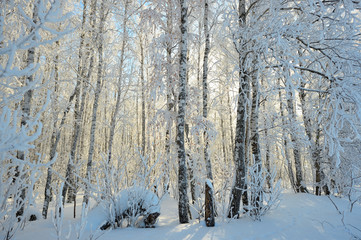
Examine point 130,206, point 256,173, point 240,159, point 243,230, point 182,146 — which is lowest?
point 243,230

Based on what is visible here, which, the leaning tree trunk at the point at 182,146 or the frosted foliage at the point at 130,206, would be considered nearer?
the frosted foliage at the point at 130,206

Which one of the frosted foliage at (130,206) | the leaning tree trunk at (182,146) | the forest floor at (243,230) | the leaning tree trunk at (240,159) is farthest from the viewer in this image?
the leaning tree trunk at (240,159)

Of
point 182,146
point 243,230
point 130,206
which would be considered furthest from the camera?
point 182,146

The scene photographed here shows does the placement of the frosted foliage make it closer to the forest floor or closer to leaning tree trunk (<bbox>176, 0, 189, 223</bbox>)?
the forest floor

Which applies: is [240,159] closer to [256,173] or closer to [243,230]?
[256,173]

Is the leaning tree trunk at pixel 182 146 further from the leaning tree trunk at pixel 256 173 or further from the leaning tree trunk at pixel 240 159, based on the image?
the leaning tree trunk at pixel 256 173

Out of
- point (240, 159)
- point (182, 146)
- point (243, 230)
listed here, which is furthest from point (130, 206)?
point (240, 159)

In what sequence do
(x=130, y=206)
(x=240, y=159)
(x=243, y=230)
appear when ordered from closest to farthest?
1. (x=243, y=230)
2. (x=130, y=206)
3. (x=240, y=159)

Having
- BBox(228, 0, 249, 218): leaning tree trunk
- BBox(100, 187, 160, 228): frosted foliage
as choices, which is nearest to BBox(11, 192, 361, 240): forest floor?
BBox(100, 187, 160, 228): frosted foliage

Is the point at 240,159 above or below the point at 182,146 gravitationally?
below

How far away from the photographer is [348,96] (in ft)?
10.7

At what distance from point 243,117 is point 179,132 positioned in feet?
5.22

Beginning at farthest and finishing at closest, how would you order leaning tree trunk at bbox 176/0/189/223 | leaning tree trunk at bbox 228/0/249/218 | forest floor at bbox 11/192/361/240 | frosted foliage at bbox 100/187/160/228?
leaning tree trunk at bbox 228/0/249/218 → leaning tree trunk at bbox 176/0/189/223 → frosted foliage at bbox 100/187/160/228 → forest floor at bbox 11/192/361/240

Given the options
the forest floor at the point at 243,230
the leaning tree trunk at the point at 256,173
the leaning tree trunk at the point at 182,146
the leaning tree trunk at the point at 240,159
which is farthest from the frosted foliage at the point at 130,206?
the leaning tree trunk at the point at 256,173
